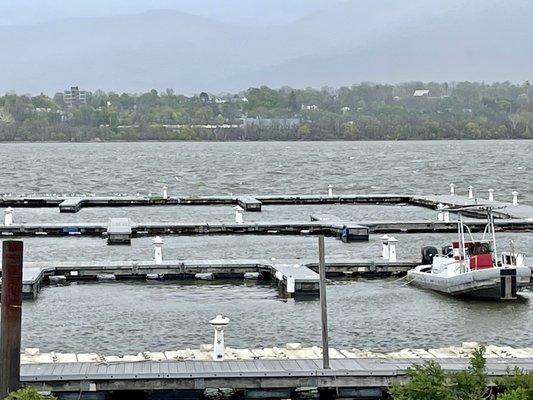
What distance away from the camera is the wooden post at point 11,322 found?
14.9 meters

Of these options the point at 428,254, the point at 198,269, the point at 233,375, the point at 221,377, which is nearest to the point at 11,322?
the point at 221,377

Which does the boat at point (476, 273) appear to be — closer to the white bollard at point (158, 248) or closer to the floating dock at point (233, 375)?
the white bollard at point (158, 248)

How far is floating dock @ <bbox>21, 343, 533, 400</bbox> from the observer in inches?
683

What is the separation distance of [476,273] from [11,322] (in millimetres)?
15004

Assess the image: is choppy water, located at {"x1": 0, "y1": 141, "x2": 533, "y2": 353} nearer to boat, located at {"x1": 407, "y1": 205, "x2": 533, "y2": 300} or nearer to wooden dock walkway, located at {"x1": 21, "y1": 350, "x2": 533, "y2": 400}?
boat, located at {"x1": 407, "y1": 205, "x2": 533, "y2": 300}

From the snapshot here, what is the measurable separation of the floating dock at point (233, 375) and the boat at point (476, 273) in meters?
8.96

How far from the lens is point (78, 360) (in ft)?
62.0

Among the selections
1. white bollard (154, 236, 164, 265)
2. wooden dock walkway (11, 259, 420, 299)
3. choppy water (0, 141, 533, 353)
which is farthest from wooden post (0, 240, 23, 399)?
white bollard (154, 236, 164, 265)

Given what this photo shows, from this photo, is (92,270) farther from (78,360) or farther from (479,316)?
(78,360)

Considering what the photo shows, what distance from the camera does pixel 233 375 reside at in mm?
17578

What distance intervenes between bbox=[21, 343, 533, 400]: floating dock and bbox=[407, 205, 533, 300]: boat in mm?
8955

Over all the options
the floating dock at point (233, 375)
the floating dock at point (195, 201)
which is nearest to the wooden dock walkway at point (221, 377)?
the floating dock at point (233, 375)

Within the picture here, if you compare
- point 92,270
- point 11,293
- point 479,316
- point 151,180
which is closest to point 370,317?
point 479,316

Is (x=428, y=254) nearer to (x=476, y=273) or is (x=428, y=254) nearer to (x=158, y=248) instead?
(x=476, y=273)
